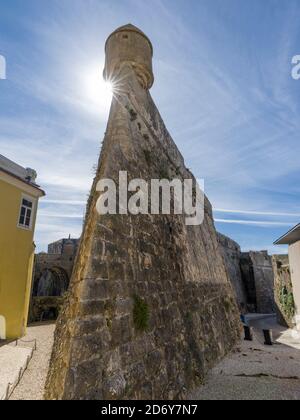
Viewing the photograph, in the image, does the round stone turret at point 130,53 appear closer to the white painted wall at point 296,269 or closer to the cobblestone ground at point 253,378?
the cobblestone ground at point 253,378

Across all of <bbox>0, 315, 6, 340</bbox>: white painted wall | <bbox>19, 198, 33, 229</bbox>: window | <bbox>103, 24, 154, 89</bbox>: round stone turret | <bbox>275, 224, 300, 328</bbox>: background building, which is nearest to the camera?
<bbox>103, 24, 154, 89</bbox>: round stone turret

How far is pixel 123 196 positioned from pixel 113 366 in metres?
2.56

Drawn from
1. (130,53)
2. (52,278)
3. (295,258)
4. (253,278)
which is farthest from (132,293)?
(253,278)

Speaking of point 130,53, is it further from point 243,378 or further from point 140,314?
point 243,378

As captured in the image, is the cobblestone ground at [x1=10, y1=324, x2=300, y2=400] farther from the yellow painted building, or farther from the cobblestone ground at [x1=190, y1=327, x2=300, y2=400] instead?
the yellow painted building

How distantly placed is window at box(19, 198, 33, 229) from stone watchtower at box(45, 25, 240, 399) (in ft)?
22.8

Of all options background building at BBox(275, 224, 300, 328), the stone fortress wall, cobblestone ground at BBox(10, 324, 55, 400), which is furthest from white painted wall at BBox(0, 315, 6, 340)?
the stone fortress wall

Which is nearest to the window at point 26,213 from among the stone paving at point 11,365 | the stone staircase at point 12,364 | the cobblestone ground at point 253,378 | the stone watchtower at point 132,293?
the stone staircase at point 12,364

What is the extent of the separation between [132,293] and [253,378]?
4.28 meters

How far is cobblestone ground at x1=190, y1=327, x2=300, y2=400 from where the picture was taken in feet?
15.5

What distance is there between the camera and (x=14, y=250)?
400 inches

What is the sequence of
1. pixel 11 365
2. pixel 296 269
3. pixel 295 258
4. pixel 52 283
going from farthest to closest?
pixel 52 283, pixel 295 258, pixel 296 269, pixel 11 365

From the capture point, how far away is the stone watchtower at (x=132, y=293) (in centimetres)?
277

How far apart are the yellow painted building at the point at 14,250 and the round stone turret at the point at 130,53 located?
6150 mm
